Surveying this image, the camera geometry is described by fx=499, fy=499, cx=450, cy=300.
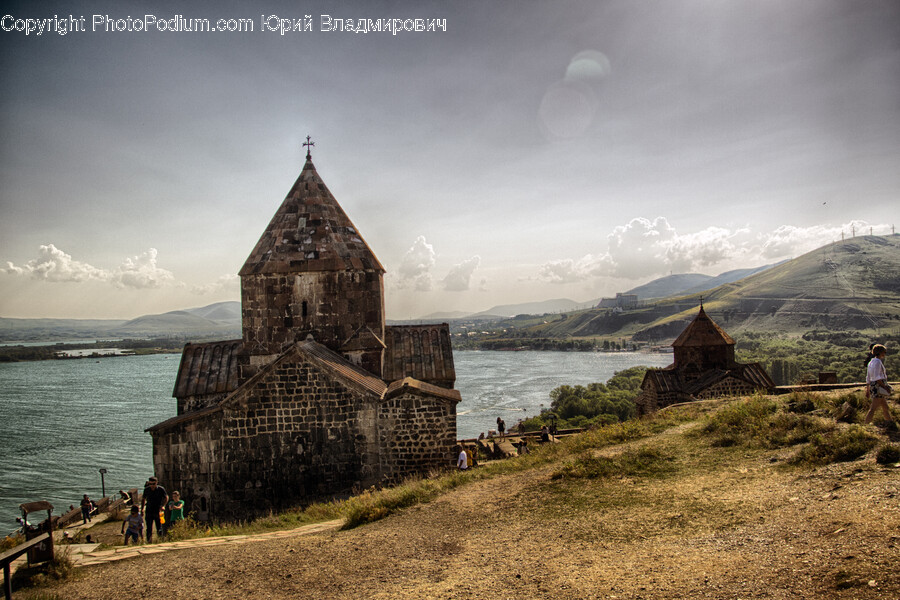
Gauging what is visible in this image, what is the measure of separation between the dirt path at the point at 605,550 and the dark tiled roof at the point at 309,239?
21.6 feet

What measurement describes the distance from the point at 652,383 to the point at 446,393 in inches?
Answer: 553

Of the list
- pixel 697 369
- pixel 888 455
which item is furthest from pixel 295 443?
pixel 697 369

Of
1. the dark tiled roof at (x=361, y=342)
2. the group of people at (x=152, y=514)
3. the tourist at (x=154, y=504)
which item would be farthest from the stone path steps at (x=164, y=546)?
the dark tiled roof at (x=361, y=342)

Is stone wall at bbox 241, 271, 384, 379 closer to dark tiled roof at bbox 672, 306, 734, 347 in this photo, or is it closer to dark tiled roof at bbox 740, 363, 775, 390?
dark tiled roof at bbox 672, 306, 734, 347

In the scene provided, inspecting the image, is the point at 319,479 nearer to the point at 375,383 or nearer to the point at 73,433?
the point at 375,383

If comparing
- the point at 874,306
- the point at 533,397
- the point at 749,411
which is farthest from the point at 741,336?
the point at 749,411

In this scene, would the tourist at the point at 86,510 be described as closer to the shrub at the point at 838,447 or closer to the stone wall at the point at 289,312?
the stone wall at the point at 289,312

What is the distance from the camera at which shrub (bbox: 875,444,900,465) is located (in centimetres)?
510

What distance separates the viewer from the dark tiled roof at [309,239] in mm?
11359

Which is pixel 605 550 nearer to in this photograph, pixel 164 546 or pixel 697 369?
pixel 164 546

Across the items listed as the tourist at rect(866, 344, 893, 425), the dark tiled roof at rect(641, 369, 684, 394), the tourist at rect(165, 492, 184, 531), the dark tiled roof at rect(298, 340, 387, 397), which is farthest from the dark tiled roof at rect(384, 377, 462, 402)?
the dark tiled roof at rect(641, 369, 684, 394)

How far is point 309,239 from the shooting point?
459 inches

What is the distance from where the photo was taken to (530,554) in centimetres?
458

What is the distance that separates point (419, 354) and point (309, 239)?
3828 mm
